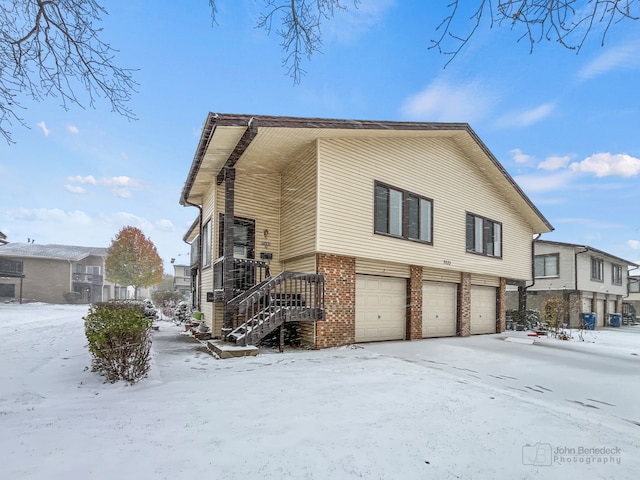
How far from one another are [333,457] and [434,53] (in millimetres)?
4035

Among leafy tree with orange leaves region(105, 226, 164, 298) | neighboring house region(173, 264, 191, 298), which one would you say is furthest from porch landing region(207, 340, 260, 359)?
neighboring house region(173, 264, 191, 298)

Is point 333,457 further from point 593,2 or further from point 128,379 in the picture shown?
point 593,2

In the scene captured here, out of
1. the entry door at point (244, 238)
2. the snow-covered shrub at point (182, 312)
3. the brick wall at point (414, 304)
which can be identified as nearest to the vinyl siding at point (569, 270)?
the brick wall at point (414, 304)

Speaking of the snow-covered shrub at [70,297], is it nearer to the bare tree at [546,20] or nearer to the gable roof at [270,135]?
the gable roof at [270,135]

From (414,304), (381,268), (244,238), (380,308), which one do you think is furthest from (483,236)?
(244,238)

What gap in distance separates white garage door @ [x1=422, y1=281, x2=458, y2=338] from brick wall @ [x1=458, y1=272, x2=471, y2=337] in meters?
0.19

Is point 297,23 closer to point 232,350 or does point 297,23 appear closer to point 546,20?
point 546,20

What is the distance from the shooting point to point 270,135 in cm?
916

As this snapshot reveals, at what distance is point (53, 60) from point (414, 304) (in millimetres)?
10994

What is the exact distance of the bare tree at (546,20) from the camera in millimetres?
2982

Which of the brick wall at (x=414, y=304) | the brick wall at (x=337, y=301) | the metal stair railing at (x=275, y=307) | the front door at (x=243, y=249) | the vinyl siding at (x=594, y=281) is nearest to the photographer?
the metal stair railing at (x=275, y=307)

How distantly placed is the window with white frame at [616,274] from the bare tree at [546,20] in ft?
104

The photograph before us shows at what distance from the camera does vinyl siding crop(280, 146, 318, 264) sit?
969 cm

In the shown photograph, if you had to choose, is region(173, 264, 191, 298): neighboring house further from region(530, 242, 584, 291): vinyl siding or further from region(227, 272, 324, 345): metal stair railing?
region(227, 272, 324, 345): metal stair railing
